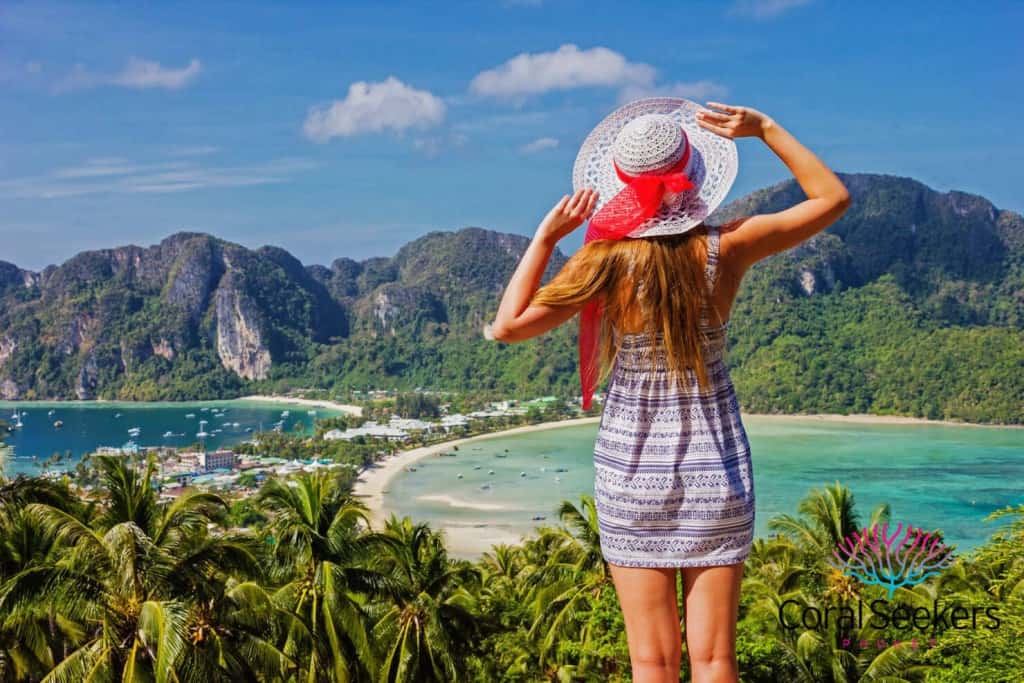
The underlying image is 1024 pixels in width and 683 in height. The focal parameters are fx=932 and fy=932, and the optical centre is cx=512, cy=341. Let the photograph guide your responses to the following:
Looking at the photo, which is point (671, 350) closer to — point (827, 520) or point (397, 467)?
point (827, 520)

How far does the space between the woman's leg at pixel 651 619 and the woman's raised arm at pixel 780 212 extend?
520 mm

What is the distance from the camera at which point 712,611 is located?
1479 millimetres

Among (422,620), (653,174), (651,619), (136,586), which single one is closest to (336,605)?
(422,620)

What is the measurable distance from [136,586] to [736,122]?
572 centimetres

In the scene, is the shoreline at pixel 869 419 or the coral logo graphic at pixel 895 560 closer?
the coral logo graphic at pixel 895 560

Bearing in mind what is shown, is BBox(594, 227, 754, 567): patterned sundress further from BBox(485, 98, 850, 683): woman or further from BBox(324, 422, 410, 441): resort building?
BBox(324, 422, 410, 441): resort building

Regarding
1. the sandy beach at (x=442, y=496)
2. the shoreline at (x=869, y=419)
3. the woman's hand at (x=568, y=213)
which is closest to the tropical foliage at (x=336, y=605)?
the woman's hand at (x=568, y=213)

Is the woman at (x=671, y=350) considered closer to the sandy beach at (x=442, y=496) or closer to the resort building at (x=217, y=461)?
the sandy beach at (x=442, y=496)

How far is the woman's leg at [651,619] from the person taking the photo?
149 centimetres

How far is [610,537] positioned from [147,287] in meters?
122

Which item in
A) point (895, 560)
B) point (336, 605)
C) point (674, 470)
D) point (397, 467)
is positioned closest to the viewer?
point (674, 470)

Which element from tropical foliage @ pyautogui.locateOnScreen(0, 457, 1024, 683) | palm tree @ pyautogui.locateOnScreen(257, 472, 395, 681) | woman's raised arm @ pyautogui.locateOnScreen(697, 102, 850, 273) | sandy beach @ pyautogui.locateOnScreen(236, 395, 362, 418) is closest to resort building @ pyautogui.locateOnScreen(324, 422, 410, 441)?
sandy beach @ pyautogui.locateOnScreen(236, 395, 362, 418)

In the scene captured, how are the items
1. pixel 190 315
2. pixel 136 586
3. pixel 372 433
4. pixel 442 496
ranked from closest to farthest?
pixel 136 586 < pixel 442 496 < pixel 372 433 < pixel 190 315

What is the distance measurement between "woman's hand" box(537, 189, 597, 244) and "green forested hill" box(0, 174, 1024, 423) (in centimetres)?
7325
